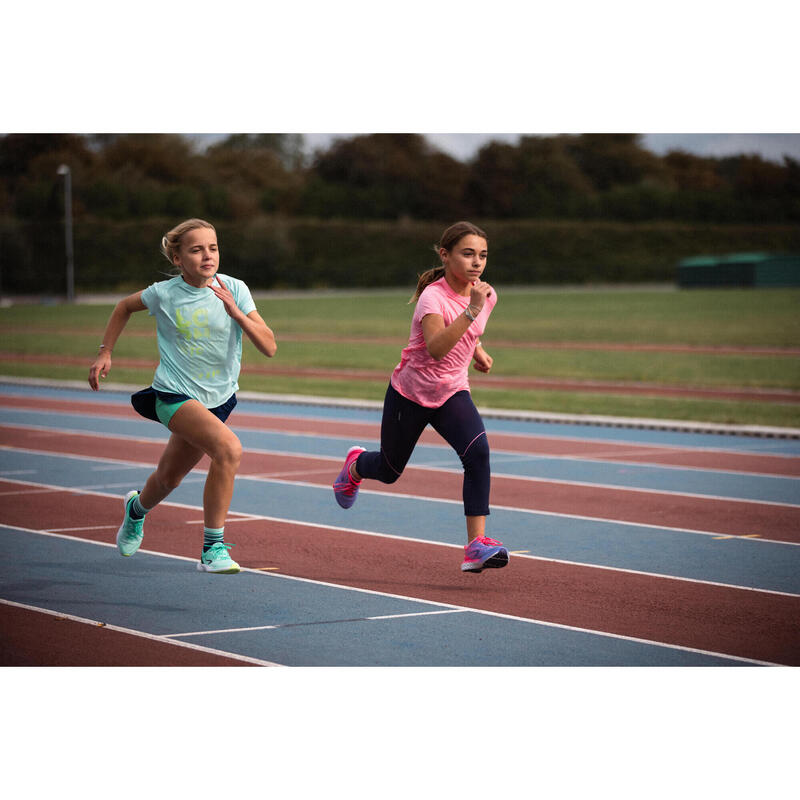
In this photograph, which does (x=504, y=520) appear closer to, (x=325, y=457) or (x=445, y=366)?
(x=445, y=366)

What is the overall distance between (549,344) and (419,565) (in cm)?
2366

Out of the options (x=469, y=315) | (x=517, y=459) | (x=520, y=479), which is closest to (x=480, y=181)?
(x=517, y=459)

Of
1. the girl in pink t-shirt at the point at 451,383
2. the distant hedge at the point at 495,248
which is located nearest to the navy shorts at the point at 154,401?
the girl in pink t-shirt at the point at 451,383

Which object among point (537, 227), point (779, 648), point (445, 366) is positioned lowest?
point (779, 648)

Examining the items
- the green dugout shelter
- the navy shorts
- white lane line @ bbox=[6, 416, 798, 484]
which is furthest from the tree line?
the navy shorts

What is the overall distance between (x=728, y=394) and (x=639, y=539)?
433 inches

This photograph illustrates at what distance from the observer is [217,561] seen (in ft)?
19.8

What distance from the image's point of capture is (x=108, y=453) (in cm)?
1215

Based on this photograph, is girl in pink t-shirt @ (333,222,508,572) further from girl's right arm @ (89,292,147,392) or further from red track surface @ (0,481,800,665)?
girl's right arm @ (89,292,147,392)

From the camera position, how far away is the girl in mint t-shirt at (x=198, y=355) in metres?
5.54

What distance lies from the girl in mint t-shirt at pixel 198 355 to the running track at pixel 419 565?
0.60 meters

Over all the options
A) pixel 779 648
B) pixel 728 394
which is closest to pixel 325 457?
pixel 779 648

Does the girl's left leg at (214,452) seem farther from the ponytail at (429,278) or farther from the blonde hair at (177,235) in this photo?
the ponytail at (429,278)

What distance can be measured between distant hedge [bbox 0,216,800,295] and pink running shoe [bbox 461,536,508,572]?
45257 millimetres
